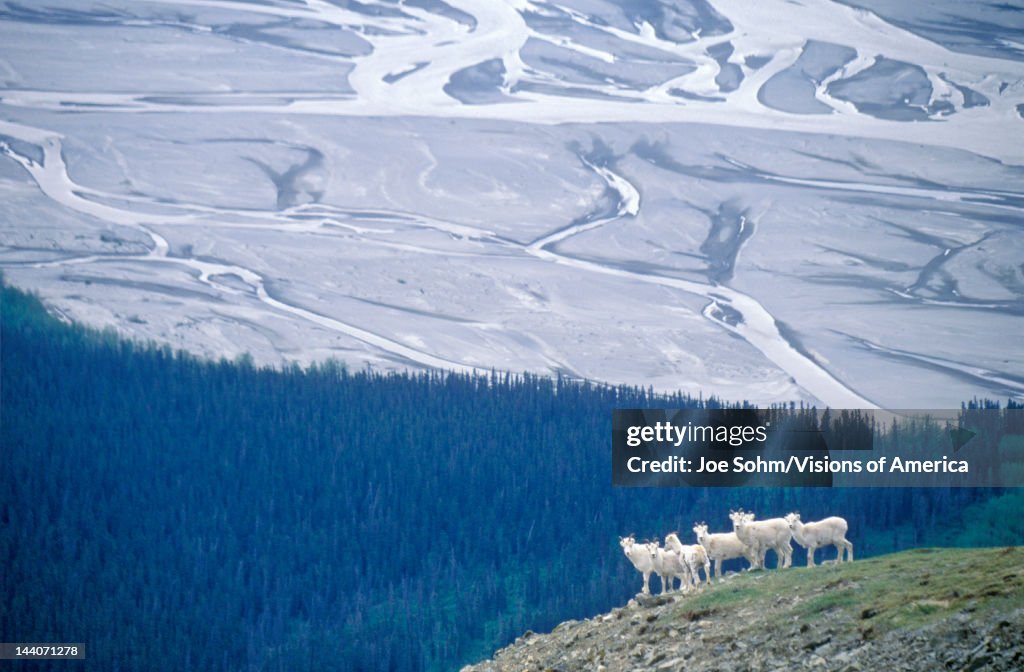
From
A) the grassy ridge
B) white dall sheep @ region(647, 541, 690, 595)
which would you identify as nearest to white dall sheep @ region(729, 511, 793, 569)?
the grassy ridge

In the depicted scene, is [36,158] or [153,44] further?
[153,44]

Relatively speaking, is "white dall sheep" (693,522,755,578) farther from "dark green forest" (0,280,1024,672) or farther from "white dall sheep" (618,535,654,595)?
"dark green forest" (0,280,1024,672)

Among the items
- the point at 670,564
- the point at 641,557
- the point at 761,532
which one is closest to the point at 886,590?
the point at 761,532

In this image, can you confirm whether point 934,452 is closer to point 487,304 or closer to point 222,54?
point 487,304

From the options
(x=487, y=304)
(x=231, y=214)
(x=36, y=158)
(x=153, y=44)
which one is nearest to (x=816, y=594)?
(x=487, y=304)

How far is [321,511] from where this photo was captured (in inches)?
821

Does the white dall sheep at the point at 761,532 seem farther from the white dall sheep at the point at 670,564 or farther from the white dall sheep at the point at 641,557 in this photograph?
the white dall sheep at the point at 641,557

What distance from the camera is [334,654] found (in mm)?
18453

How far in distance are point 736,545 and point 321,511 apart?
301 inches

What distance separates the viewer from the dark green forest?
61.9ft

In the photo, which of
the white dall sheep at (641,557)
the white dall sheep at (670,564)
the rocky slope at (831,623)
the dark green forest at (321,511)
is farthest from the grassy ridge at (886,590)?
the dark green forest at (321,511)

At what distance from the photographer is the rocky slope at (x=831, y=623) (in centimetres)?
1176

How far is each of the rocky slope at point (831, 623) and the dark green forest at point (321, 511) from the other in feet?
10.4

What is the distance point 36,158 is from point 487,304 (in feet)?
29.4
